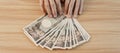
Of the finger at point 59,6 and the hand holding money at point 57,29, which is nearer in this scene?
the hand holding money at point 57,29

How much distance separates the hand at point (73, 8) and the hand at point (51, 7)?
0.13ft

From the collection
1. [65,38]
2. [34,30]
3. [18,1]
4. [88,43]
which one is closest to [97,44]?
[88,43]

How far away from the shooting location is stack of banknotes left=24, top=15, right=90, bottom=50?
0.98 metres

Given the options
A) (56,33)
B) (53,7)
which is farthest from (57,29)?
(53,7)

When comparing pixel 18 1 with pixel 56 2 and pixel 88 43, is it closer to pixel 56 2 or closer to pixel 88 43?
pixel 56 2

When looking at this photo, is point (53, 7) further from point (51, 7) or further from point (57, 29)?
point (57, 29)

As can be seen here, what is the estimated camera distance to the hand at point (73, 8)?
3.67 ft

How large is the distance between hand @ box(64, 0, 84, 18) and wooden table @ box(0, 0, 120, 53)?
0.11ft

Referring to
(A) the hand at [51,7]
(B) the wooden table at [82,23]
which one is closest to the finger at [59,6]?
(A) the hand at [51,7]

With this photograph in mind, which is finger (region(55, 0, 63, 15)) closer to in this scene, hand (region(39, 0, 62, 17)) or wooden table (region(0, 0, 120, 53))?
hand (region(39, 0, 62, 17))

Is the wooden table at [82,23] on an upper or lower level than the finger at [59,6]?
lower

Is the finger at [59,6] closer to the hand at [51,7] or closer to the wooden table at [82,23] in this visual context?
the hand at [51,7]

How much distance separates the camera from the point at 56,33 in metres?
1.02

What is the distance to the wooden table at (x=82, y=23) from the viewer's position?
98 cm
